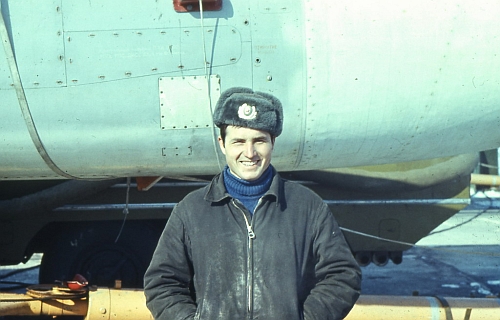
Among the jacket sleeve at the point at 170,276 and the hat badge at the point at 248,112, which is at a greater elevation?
the hat badge at the point at 248,112

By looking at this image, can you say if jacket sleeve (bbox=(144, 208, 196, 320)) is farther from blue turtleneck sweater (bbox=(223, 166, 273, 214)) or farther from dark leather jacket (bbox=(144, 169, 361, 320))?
blue turtleneck sweater (bbox=(223, 166, 273, 214))

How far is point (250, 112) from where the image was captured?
2.56 meters

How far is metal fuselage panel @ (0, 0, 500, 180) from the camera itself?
442 centimetres

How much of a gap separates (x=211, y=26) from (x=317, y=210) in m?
2.08

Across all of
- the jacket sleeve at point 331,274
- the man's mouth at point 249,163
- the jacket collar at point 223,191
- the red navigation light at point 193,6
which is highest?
the red navigation light at point 193,6

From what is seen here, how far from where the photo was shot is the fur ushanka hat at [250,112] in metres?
2.56

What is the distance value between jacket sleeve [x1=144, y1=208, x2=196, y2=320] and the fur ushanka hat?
0.40m

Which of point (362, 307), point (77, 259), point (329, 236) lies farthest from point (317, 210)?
point (77, 259)

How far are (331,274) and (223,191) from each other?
1.54 feet

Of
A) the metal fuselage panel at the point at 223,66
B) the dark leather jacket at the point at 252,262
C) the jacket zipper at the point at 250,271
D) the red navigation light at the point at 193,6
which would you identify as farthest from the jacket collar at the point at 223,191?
the red navigation light at the point at 193,6

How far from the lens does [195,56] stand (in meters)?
4.43

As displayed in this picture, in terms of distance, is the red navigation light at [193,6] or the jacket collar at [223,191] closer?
the jacket collar at [223,191]

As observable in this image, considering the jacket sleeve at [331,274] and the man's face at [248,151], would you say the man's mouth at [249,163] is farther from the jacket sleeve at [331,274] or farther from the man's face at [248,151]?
the jacket sleeve at [331,274]

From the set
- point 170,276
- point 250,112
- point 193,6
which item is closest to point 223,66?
point 193,6
